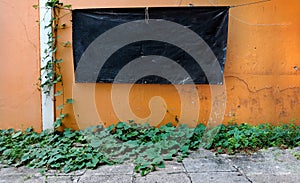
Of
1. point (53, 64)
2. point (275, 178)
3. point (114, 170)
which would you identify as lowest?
point (114, 170)

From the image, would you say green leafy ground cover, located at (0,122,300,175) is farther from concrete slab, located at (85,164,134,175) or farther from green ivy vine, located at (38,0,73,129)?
green ivy vine, located at (38,0,73,129)

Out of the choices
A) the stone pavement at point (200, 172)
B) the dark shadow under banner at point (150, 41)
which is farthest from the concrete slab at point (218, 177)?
the dark shadow under banner at point (150, 41)

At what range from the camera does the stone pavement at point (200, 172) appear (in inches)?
98.1

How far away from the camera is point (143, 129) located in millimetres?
3805

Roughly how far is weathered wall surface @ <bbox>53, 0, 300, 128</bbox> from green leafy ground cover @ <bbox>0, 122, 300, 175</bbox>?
0.27 meters

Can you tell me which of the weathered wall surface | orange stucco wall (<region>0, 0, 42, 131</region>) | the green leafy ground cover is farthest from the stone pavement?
orange stucco wall (<region>0, 0, 42, 131</region>)

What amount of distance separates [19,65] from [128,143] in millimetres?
2457

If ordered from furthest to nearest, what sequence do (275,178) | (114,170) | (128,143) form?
(128,143) < (114,170) < (275,178)

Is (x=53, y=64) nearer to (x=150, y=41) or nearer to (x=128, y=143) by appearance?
(x=150, y=41)

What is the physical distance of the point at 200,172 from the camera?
8.67ft

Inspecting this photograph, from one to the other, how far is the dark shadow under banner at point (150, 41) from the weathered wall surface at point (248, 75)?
0.82 feet

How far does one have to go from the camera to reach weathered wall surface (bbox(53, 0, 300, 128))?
3801 millimetres

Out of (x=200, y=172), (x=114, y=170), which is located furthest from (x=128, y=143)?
(x=200, y=172)

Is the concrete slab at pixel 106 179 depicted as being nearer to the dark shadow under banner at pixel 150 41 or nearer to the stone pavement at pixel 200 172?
the stone pavement at pixel 200 172
